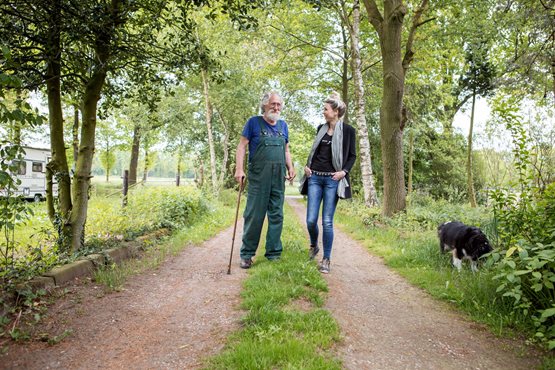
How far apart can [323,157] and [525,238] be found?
2437mm

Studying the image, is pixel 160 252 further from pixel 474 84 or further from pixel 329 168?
pixel 474 84

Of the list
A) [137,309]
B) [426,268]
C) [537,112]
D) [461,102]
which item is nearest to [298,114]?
[461,102]

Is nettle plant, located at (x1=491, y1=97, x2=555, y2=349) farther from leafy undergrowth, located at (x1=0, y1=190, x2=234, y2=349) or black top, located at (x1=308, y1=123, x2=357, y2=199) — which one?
leafy undergrowth, located at (x1=0, y1=190, x2=234, y2=349)

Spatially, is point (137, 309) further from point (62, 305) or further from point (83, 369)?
point (83, 369)

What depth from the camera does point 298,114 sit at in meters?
23.3

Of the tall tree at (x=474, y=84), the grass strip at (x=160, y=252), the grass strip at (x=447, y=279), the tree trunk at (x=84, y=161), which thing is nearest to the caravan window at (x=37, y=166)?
the grass strip at (x=160, y=252)

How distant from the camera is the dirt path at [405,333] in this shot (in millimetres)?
2459

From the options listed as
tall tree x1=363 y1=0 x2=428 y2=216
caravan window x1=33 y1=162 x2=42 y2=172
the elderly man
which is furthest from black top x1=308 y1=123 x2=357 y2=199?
caravan window x1=33 y1=162 x2=42 y2=172

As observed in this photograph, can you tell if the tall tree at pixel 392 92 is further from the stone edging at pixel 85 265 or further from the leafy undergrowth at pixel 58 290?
the stone edging at pixel 85 265

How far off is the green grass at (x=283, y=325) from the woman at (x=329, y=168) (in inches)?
26.4

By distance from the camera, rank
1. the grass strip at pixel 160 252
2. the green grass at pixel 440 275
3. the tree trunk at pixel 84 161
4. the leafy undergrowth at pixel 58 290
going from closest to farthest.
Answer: the leafy undergrowth at pixel 58 290, the green grass at pixel 440 275, the grass strip at pixel 160 252, the tree trunk at pixel 84 161

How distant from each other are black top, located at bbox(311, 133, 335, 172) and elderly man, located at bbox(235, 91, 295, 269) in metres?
0.47

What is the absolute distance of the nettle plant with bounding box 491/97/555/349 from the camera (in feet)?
8.69

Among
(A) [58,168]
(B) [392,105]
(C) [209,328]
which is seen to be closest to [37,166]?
(A) [58,168]
